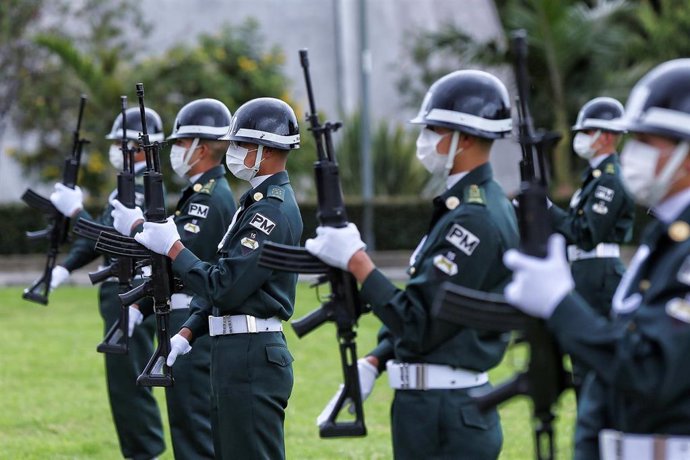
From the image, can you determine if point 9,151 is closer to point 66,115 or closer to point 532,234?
point 66,115

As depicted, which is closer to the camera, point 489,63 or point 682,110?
point 682,110

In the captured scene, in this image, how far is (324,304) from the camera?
17.0 ft

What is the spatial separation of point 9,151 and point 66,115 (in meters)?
1.79

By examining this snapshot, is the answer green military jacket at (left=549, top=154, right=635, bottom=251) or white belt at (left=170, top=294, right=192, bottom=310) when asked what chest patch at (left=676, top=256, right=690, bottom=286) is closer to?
white belt at (left=170, top=294, right=192, bottom=310)

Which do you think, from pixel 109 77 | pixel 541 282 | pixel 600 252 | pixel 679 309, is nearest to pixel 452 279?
pixel 541 282

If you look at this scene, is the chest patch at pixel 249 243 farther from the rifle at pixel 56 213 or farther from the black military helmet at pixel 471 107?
the rifle at pixel 56 213

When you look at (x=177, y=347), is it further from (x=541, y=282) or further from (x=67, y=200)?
(x=541, y=282)

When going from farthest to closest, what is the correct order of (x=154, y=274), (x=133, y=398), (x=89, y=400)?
(x=89, y=400) < (x=133, y=398) < (x=154, y=274)

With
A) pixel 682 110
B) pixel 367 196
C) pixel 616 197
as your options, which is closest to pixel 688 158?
pixel 682 110

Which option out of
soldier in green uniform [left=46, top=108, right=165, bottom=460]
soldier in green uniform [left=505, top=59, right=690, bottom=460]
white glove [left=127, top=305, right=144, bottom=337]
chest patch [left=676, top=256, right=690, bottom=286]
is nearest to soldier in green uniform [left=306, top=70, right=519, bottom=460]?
soldier in green uniform [left=505, top=59, right=690, bottom=460]

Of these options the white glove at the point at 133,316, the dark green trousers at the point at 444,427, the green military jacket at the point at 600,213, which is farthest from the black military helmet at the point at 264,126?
the green military jacket at the point at 600,213

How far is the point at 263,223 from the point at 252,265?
0.25m

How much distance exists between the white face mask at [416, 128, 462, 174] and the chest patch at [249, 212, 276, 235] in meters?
1.22

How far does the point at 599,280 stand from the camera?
10180 millimetres
